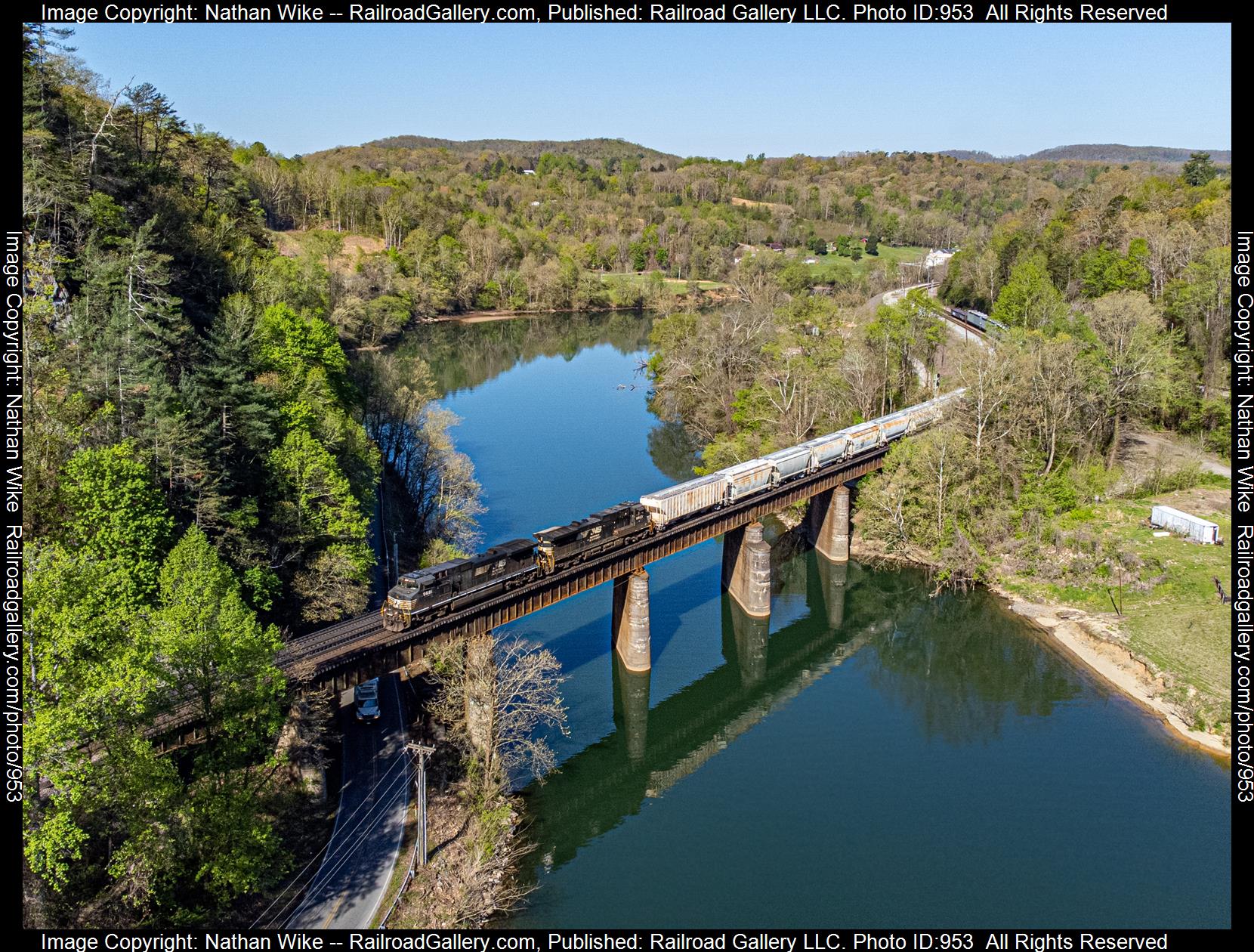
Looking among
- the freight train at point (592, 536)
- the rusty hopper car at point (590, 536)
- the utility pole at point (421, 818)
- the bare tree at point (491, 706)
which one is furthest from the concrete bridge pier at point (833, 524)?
the utility pole at point (421, 818)

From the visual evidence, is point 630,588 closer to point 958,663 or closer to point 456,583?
point 456,583

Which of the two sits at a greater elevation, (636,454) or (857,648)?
(636,454)

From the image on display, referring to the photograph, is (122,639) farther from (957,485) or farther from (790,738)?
(957,485)

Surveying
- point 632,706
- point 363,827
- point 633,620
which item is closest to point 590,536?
point 633,620

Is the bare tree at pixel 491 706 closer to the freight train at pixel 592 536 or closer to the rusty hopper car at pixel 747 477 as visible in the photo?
the freight train at pixel 592 536

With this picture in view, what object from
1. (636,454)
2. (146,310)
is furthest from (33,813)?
(636,454)

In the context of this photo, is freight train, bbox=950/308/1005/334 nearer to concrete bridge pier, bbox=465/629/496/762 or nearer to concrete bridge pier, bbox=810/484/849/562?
concrete bridge pier, bbox=810/484/849/562

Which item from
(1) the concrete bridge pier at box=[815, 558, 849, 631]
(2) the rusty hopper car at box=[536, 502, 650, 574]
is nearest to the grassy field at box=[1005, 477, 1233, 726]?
(1) the concrete bridge pier at box=[815, 558, 849, 631]
